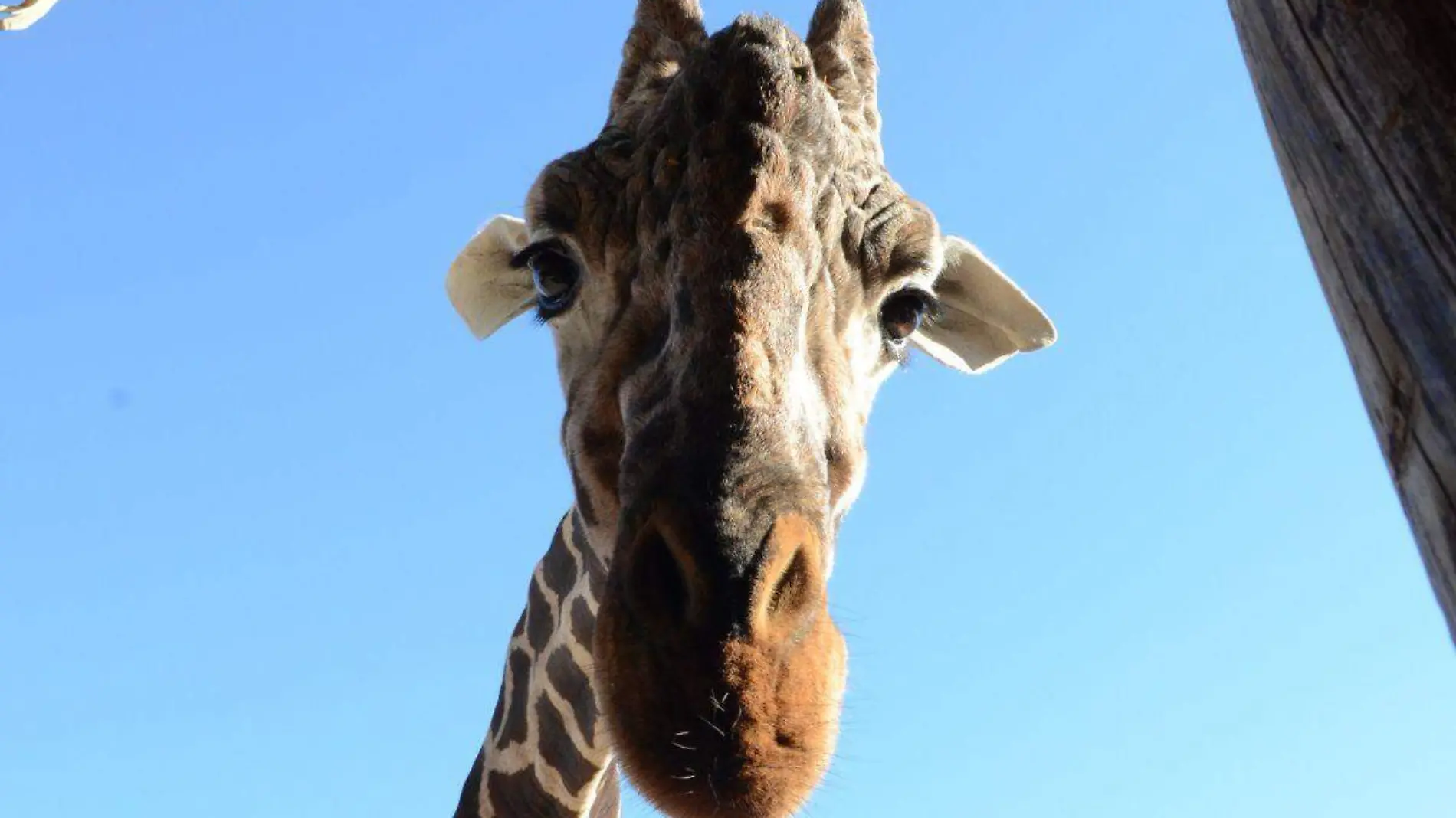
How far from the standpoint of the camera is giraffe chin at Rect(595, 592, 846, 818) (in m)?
1.93

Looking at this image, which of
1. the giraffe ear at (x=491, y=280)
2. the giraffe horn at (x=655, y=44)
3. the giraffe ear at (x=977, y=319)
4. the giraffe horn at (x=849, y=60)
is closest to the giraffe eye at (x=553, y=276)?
the giraffe ear at (x=491, y=280)

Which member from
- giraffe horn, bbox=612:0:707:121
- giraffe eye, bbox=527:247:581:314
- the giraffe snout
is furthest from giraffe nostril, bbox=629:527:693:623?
giraffe horn, bbox=612:0:707:121

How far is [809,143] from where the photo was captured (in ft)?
10.1

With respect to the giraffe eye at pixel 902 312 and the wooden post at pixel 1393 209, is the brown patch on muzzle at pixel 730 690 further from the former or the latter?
the giraffe eye at pixel 902 312

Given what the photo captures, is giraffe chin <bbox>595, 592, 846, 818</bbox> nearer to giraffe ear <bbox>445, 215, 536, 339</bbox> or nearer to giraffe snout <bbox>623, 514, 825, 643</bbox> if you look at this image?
giraffe snout <bbox>623, 514, 825, 643</bbox>

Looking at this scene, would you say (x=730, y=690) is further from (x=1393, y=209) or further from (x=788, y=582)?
(x=1393, y=209)

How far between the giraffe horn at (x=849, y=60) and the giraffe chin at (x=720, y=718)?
2.18 meters

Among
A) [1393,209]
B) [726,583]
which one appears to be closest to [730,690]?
[726,583]

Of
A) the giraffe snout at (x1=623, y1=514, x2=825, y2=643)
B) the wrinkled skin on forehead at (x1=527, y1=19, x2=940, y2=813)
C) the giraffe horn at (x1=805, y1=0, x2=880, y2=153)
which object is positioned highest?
the giraffe horn at (x1=805, y1=0, x2=880, y2=153)

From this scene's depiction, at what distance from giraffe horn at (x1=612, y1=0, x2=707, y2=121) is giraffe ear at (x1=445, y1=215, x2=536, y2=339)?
0.54 metres

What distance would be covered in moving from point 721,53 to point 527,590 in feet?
8.47

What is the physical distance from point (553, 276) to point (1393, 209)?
2.58 m

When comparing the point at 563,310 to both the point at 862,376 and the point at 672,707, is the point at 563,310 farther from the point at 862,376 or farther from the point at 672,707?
the point at 672,707

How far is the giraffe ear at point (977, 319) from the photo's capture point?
4.14m
